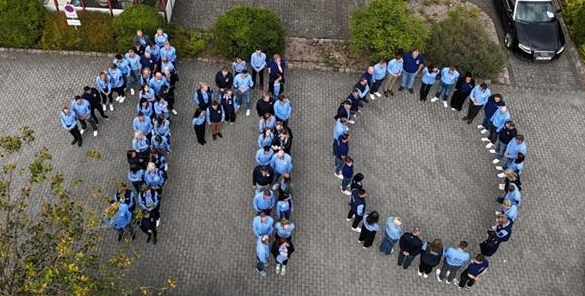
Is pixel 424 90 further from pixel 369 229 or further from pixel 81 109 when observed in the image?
pixel 81 109

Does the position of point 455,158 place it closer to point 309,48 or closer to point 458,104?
point 458,104

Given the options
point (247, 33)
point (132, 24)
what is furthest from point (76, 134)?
point (247, 33)

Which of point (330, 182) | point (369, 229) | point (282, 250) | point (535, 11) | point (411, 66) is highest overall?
point (535, 11)

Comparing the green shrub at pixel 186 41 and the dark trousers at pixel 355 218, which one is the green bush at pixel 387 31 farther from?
the dark trousers at pixel 355 218

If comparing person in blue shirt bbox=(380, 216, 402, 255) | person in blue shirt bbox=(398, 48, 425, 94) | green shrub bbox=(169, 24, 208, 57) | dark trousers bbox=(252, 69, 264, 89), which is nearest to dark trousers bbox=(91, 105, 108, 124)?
green shrub bbox=(169, 24, 208, 57)

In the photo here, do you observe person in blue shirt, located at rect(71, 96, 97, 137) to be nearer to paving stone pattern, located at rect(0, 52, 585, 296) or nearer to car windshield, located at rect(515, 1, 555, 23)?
paving stone pattern, located at rect(0, 52, 585, 296)

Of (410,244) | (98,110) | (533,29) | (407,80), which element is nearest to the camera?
(410,244)

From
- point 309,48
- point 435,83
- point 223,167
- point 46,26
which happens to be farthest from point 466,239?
point 46,26
